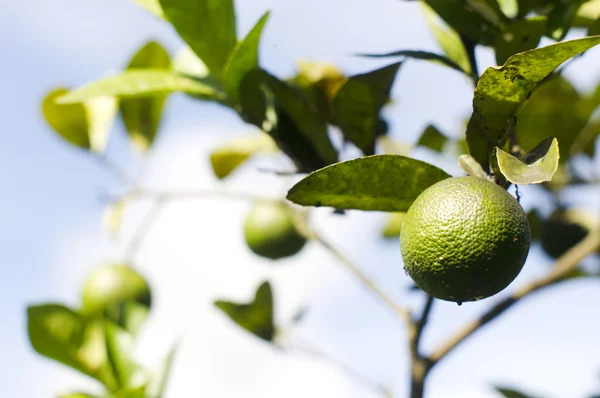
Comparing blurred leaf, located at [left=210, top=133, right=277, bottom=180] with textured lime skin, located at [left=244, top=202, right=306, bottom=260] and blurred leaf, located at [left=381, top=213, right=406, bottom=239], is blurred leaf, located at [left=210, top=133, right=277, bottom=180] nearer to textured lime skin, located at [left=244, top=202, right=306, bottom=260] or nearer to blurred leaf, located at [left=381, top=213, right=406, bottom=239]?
textured lime skin, located at [left=244, top=202, right=306, bottom=260]

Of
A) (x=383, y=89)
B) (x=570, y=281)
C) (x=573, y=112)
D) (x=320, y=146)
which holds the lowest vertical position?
(x=570, y=281)

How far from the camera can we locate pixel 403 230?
1138 mm

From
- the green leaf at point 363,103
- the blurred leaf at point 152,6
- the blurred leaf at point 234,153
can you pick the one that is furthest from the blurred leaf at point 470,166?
the blurred leaf at point 234,153

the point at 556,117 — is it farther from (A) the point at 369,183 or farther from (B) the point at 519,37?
(A) the point at 369,183

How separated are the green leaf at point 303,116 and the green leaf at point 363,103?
7 cm

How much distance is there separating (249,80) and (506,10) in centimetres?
51

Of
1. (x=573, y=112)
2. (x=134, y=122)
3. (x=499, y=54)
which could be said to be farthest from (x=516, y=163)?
(x=134, y=122)

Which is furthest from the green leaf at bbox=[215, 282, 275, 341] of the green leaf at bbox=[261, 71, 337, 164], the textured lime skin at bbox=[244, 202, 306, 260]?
the green leaf at bbox=[261, 71, 337, 164]

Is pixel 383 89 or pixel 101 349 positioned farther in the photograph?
pixel 101 349

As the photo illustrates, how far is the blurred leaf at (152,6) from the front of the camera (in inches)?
64.2

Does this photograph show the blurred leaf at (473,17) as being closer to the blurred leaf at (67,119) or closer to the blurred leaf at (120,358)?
the blurred leaf at (120,358)

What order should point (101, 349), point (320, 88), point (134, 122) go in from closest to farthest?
1. point (320, 88)
2. point (101, 349)
3. point (134, 122)

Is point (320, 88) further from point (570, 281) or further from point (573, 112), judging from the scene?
point (570, 281)

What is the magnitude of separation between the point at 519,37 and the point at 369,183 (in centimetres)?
43
